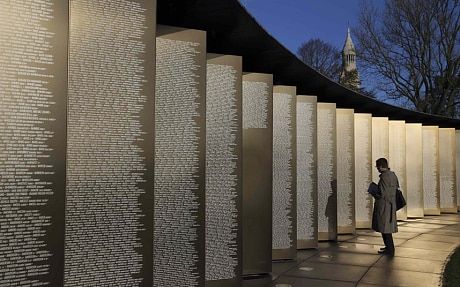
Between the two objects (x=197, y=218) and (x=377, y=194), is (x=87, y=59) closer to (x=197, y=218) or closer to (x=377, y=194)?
(x=197, y=218)

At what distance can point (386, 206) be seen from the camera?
9.50m

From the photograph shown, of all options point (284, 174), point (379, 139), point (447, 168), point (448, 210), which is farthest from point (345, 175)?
point (448, 210)

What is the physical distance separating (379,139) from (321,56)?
102 ft

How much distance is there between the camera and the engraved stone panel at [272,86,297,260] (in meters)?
8.46

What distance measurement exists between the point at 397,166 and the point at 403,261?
6190 mm

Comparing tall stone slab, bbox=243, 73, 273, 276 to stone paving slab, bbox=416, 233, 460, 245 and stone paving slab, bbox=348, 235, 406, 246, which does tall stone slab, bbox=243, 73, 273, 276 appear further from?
stone paving slab, bbox=416, 233, 460, 245

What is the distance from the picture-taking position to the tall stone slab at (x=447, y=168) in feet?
54.6

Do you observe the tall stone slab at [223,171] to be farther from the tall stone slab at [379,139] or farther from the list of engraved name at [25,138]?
the tall stone slab at [379,139]

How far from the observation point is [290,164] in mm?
8633

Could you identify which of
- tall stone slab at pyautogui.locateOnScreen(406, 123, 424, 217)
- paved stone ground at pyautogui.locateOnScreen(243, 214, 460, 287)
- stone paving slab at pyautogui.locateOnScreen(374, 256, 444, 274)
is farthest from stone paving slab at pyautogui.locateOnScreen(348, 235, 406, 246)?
tall stone slab at pyautogui.locateOnScreen(406, 123, 424, 217)

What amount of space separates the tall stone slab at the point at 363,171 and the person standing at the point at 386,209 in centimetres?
297

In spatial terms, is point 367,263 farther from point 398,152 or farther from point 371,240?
point 398,152

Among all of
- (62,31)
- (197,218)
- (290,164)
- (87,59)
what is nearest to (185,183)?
(197,218)

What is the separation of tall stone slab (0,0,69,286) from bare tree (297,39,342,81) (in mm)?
39537
